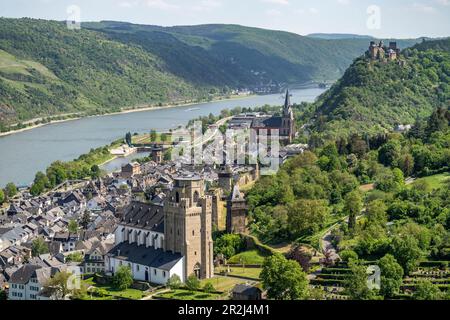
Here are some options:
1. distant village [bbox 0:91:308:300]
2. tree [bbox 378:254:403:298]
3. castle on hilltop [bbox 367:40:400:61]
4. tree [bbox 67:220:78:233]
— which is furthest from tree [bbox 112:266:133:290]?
castle on hilltop [bbox 367:40:400:61]

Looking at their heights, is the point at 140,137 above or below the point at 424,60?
below

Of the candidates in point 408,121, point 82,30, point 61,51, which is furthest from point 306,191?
point 82,30

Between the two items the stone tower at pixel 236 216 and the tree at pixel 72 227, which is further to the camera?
the tree at pixel 72 227

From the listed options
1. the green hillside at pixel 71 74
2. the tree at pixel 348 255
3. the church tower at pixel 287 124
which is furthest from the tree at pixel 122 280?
the green hillside at pixel 71 74

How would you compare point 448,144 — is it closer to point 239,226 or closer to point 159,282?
point 239,226

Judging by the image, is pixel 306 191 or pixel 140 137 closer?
pixel 306 191

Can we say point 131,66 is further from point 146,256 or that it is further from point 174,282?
point 174,282

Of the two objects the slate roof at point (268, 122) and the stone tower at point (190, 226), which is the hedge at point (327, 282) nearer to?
the stone tower at point (190, 226)
